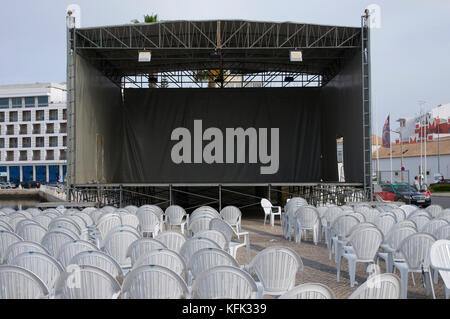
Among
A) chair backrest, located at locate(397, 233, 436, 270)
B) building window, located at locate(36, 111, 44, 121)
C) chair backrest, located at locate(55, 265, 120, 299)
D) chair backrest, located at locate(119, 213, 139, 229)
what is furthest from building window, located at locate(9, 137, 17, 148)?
chair backrest, located at locate(55, 265, 120, 299)

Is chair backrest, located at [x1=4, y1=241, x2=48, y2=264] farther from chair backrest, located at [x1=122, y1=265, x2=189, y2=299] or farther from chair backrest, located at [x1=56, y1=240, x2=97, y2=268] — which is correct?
chair backrest, located at [x1=122, y1=265, x2=189, y2=299]

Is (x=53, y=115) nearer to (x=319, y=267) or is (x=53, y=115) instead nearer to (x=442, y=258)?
(x=319, y=267)

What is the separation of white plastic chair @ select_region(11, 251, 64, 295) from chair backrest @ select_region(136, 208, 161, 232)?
4496mm

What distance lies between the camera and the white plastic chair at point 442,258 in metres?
4.28

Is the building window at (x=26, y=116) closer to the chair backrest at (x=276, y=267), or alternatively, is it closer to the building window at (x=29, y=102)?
the building window at (x=29, y=102)

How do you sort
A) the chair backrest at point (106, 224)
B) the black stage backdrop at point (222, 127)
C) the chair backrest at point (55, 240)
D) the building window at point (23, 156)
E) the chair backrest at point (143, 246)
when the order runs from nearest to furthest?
the chair backrest at point (143, 246) < the chair backrest at point (55, 240) < the chair backrest at point (106, 224) < the black stage backdrop at point (222, 127) < the building window at point (23, 156)

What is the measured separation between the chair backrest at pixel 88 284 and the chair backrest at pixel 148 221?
5115 millimetres

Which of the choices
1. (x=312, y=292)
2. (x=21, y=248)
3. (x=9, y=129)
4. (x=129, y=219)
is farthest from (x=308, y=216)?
(x=9, y=129)

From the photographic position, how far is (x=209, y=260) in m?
4.15

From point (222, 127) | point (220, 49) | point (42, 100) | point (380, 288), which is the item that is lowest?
point (380, 288)

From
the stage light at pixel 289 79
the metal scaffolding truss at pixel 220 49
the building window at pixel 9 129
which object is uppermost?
the building window at pixel 9 129

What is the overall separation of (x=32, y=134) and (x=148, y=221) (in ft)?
169

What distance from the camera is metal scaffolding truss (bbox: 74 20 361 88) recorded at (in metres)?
15.0

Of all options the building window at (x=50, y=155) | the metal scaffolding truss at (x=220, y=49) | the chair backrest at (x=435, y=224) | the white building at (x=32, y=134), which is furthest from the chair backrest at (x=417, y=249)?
the building window at (x=50, y=155)
